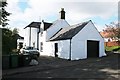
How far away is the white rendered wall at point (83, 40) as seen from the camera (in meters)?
27.4

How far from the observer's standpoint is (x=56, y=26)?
123ft

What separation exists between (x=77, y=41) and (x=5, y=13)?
960 cm

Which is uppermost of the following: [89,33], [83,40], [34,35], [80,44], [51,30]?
[51,30]

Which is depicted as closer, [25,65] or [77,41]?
[25,65]

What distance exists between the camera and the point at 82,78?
14500 millimetres

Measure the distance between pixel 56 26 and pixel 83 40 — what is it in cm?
1014

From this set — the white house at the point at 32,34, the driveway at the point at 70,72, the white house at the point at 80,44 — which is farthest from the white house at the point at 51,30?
the driveway at the point at 70,72

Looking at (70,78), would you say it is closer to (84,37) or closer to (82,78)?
(82,78)

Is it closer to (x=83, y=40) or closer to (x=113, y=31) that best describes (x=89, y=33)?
(x=83, y=40)

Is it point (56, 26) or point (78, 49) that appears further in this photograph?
point (56, 26)

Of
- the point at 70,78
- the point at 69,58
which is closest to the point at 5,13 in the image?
the point at 69,58

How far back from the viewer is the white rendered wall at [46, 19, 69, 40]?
121ft

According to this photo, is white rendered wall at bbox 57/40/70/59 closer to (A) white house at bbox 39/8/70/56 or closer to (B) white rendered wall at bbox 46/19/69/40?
(A) white house at bbox 39/8/70/56

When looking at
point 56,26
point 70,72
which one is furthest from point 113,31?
point 70,72
